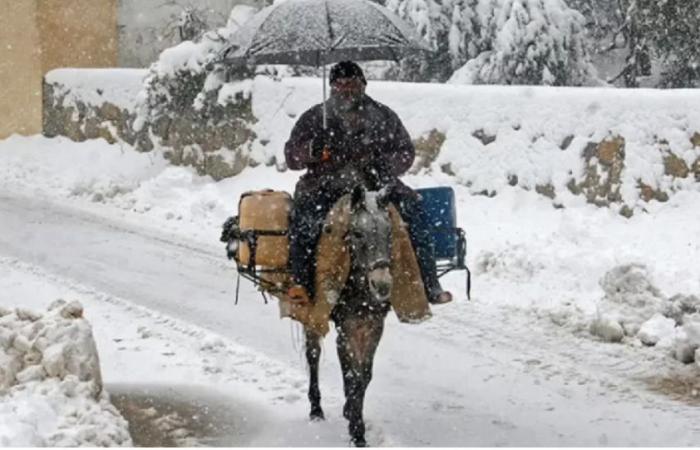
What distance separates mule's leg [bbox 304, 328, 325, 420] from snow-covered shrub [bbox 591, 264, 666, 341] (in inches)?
115

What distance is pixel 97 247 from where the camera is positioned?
12.6 metres

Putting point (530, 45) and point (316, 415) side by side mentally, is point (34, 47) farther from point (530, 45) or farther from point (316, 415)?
point (316, 415)

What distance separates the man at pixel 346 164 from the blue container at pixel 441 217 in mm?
231

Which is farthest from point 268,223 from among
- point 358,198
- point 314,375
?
point 314,375

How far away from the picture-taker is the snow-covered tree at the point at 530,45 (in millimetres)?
17766

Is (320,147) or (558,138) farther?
(558,138)

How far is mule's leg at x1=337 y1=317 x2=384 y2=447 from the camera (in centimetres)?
588

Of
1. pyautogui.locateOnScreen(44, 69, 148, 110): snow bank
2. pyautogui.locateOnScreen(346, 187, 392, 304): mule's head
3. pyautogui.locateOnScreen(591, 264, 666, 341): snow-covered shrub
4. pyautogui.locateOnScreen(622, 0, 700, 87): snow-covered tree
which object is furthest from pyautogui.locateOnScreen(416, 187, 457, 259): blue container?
pyautogui.locateOnScreen(44, 69, 148, 110): snow bank

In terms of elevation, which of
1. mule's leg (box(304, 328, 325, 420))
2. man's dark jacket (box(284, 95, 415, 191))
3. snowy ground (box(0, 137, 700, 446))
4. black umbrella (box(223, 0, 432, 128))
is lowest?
snowy ground (box(0, 137, 700, 446))

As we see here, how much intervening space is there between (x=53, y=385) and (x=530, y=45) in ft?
43.5

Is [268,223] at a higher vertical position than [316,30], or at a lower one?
lower

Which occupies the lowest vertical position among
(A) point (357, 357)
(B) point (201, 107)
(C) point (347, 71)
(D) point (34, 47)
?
(A) point (357, 357)

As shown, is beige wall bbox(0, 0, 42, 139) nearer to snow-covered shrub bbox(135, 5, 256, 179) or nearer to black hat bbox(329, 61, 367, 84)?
snow-covered shrub bbox(135, 5, 256, 179)

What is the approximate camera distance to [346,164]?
6.16m
